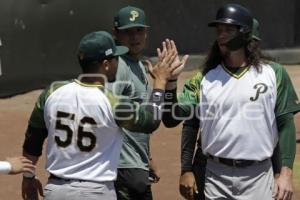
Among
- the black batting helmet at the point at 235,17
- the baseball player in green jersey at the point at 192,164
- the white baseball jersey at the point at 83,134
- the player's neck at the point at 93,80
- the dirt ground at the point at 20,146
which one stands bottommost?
the dirt ground at the point at 20,146

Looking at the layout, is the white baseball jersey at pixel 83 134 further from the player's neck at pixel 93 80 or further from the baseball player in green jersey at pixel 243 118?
the baseball player in green jersey at pixel 243 118

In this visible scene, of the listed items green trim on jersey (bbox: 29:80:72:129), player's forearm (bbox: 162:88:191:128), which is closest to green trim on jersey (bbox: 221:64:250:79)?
player's forearm (bbox: 162:88:191:128)

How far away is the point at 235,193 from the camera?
3814 mm

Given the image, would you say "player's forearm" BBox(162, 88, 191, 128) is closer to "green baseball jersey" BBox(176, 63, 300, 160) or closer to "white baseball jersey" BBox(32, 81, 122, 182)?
"green baseball jersey" BBox(176, 63, 300, 160)

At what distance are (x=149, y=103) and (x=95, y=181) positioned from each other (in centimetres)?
50

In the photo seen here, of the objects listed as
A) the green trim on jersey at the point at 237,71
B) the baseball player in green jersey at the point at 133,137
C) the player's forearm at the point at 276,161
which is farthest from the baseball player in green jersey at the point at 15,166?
the player's forearm at the point at 276,161

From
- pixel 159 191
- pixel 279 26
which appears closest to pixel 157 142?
pixel 159 191

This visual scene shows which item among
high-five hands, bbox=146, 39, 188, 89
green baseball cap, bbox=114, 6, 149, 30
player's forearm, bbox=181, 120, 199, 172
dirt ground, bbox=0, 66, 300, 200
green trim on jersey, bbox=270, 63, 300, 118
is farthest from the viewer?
dirt ground, bbox=0, 66, 300, 200

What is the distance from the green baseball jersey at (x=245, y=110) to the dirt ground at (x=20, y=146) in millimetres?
3059

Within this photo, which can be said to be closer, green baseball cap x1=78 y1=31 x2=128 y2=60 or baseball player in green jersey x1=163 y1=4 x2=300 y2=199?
green baseball cap x1=78 y1=31 x2=128 y2=60

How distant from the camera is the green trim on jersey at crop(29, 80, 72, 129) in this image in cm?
371

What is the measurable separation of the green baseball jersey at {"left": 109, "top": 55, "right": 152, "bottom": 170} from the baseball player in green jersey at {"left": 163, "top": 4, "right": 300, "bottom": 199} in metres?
0.55

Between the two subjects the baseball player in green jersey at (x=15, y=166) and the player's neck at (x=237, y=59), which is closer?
the baseball player in green jersey at (x=15, y=166)

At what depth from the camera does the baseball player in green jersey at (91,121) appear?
11.7 feet
